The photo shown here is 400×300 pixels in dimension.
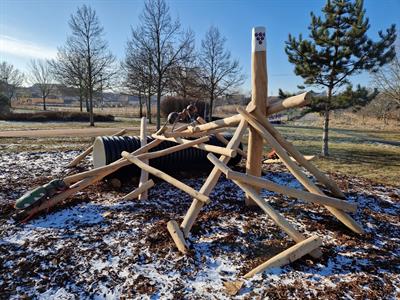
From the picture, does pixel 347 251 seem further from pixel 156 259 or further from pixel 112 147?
pixel 112 147

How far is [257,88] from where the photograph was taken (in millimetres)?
4539

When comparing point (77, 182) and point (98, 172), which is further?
point (77, 182)

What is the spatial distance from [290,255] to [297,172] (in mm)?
1503

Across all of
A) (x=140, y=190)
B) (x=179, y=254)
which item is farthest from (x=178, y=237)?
(x=140, y=190)

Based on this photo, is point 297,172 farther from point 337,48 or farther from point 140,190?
point 337,48

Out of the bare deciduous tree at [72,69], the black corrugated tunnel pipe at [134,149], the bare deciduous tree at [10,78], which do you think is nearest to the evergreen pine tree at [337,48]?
the black corrugated tunnel pipe at [134,149]

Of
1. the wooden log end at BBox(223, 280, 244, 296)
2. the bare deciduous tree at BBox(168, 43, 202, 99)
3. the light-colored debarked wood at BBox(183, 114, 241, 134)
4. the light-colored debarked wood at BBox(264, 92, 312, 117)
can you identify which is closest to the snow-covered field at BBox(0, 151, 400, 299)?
the wooden log end at BBox(223, 280, 244, 296)

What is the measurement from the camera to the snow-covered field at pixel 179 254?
9.37 ft

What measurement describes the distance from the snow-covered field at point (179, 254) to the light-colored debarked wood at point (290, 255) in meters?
0.08

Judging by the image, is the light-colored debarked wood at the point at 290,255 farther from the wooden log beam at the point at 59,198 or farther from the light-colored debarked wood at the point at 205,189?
the wooden log beam at the point at 59,198

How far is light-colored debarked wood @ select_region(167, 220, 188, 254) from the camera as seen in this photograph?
3514 mm

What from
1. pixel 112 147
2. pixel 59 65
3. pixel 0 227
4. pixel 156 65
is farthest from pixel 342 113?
pixel 0 227

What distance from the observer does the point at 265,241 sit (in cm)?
383

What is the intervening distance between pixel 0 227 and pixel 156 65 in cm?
1625
